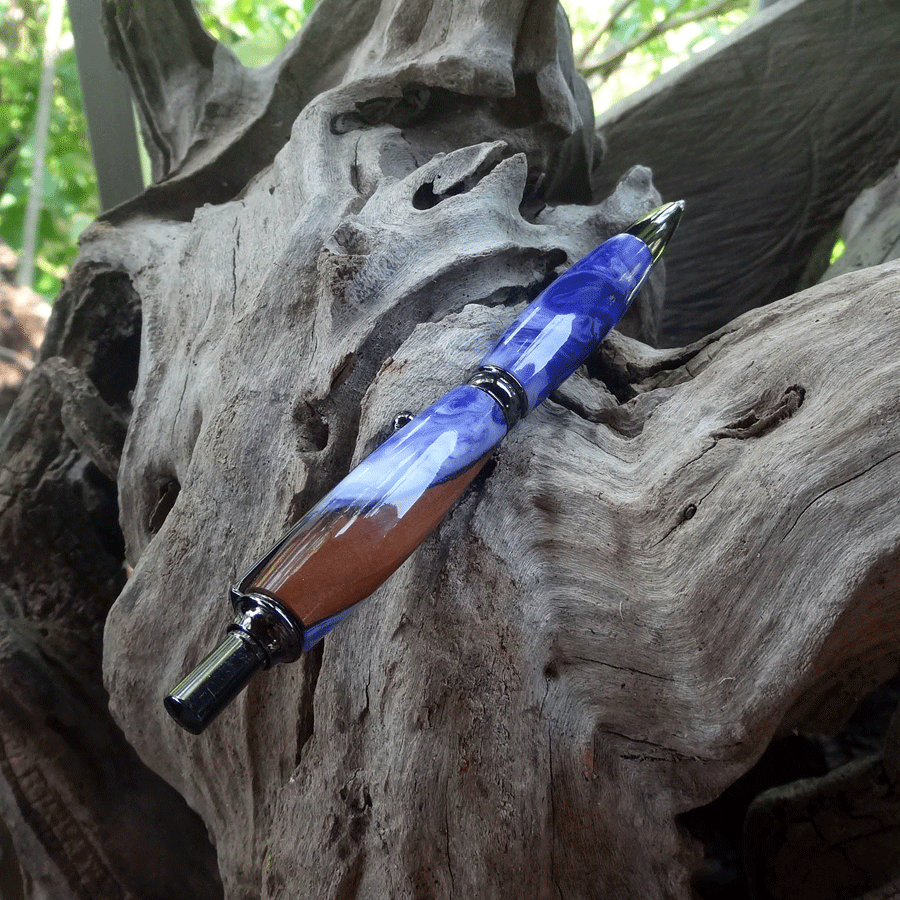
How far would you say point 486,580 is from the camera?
637 mm

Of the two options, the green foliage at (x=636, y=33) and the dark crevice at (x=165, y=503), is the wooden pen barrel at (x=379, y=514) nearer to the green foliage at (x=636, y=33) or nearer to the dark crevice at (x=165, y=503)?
the dark crevice at (x=165, y=503)

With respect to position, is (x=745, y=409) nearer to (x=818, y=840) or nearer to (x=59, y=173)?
(x=818, y=840)

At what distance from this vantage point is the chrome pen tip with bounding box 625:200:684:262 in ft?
2.76

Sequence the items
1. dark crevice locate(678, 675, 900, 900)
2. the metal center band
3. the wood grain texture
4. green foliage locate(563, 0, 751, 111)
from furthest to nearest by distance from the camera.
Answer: green foliage locate(563, 0, 751, 111) < the wood grain texture < dark crevice locate(678, 675, 900, 900) < the metal center band

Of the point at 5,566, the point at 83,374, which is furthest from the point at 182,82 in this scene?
the point at 5,566

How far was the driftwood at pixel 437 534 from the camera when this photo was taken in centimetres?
59

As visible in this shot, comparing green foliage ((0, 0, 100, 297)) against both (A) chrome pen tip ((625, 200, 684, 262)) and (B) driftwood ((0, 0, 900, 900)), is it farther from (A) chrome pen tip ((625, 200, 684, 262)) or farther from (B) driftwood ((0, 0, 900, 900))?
(A) chrome pen tip ((625, 200, 684, 262))

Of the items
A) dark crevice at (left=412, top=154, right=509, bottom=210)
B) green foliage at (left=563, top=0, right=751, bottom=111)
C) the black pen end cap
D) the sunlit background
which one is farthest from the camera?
green foliage at (left=563, top=0, right=751, bottom=111)

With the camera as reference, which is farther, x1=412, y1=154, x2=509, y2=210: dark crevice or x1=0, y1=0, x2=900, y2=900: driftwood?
x1=412, y1=154, x2=509, y2=210: dark crevice

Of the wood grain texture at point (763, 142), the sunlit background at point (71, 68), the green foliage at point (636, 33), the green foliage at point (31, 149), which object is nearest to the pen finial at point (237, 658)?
the wood grain texture at point (763, 142)

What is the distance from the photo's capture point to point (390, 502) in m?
0.57

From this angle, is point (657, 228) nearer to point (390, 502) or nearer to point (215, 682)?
point (390, 502)

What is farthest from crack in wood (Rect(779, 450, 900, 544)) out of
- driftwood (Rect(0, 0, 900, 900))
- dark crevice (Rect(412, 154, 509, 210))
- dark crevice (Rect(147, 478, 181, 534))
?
dark crevice (Rect(147, 478, 181, 534))

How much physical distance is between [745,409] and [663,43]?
207cm
